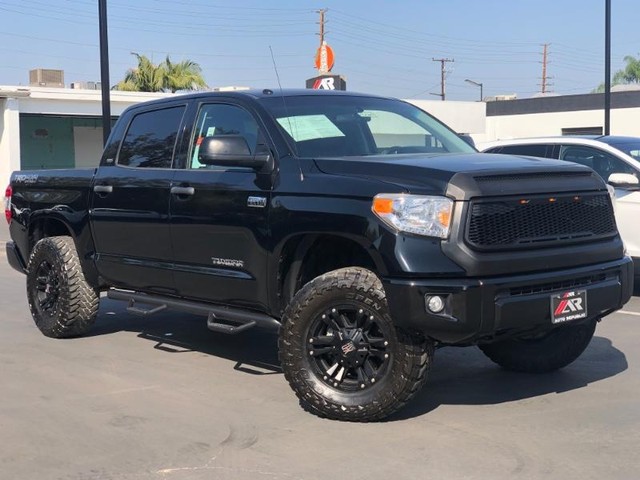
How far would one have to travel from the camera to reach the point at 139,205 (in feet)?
21.6

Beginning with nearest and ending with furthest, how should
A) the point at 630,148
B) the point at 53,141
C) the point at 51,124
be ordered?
the point at 630,148
the point at 51,124
the point at 53,141

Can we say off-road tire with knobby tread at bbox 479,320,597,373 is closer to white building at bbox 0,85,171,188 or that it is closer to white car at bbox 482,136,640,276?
white car at bbox 482,136,640,276

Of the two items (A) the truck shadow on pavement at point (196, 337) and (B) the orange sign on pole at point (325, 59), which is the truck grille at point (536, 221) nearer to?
(A) the truck shadow on pavement at point (196, 337)

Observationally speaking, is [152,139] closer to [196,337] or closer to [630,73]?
[196,337]

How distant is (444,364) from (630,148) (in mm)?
4436

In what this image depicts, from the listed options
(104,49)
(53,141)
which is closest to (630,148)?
(104,49)

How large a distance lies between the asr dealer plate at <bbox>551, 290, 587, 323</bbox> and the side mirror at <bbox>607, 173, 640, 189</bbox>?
4.23 m

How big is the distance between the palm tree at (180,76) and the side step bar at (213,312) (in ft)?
122

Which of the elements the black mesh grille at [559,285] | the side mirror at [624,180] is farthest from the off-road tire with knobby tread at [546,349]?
the side mirror at [624,180]

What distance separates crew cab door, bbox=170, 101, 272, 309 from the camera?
223 inches

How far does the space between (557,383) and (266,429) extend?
214 cm

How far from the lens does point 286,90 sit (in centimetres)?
639

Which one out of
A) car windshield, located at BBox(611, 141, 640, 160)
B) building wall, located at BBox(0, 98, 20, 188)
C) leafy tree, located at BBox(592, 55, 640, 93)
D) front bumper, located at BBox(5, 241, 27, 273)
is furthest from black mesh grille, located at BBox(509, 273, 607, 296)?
leafy tree, located at BBox(592, 55, 640, 93)

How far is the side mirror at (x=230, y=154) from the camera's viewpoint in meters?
5.55
